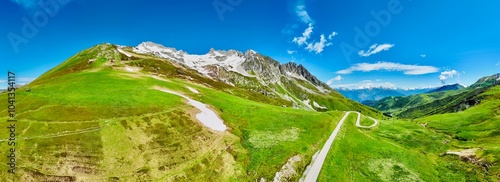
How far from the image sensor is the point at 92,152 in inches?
1961

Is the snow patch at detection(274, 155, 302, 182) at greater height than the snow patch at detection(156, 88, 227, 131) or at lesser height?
lesser

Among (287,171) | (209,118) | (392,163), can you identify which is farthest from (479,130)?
(209,118)

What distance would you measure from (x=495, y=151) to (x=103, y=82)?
117092 mm

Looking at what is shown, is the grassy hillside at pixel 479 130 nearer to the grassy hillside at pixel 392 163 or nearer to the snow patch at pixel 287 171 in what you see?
the grassy hillside at pixel 392 163

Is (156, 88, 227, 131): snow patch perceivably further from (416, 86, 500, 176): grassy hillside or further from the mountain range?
(416, 86, 500, 176): grassy hillside

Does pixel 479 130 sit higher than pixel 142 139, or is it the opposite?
pixel 479 130

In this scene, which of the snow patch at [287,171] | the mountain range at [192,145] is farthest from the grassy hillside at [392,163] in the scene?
the snow patch at [287,171]

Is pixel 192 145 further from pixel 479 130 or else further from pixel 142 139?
pixel 479 130

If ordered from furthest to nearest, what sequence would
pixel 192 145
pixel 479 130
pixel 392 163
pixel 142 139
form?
pixel 479 130 < pixel 392 163 < pixel 192 145 < pixel 142 139

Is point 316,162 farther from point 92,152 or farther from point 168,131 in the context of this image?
point 92,152

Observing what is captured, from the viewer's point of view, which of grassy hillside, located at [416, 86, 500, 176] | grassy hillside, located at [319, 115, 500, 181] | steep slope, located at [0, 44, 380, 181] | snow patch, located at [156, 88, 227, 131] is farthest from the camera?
snow patch, located at [156, 88, 227, 131]

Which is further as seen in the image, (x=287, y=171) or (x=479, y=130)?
(x=479, y=130)

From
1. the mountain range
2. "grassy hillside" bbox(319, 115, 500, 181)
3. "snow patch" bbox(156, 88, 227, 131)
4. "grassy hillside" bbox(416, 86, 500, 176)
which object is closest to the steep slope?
the mountain range

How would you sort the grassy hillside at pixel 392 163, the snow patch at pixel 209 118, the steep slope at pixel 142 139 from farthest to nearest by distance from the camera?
the snow patch at pixel 209 118 < the grassy hillside at pixel 392 163 < the steep slope at pixel 142 139
